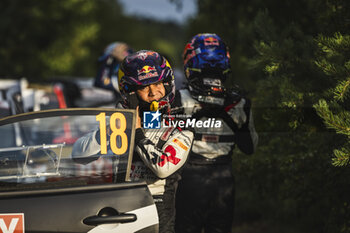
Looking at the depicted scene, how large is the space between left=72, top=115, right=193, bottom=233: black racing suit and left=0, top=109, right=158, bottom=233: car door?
9 cm

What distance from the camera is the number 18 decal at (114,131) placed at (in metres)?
2.67

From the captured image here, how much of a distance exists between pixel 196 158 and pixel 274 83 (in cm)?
103

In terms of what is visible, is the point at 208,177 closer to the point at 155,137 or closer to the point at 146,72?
the point at 155,137

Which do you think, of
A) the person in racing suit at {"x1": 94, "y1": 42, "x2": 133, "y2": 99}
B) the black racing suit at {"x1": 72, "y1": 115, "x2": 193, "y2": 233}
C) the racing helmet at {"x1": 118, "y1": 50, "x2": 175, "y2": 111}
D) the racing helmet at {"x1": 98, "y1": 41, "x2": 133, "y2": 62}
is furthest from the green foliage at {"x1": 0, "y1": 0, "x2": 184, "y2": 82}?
the black racing suit at {"x1": 72, "y1": 115, "x2": 193, "y2": 233}

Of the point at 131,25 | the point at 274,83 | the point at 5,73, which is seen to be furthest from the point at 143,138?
the point at 131,25

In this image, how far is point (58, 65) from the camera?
652 inches

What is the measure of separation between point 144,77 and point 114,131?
0.48 m

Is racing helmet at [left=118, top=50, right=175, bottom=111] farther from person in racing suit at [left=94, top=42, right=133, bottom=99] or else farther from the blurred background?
person in racing suit at [left=94, top=42, right=133, bottom=99]

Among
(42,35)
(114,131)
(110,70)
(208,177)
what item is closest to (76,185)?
(114,131)

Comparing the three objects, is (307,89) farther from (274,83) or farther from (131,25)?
(131,25)

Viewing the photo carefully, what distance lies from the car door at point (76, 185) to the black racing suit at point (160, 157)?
9cm

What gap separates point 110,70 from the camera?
6664 mm

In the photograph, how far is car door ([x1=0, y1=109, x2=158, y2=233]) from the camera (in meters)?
2.48

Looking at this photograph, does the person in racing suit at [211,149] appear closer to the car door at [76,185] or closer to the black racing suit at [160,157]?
the black racing suit at [160,157]
